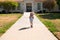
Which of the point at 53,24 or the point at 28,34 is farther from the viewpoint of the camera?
the point at 53,24

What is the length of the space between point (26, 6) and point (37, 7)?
2.95 meters

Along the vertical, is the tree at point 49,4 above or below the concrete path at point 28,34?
below

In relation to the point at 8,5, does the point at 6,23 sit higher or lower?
higher

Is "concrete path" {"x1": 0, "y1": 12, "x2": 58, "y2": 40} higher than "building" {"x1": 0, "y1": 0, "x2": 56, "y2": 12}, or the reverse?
"concrete path" {"x1": 0, "y1": 12, "x2": 58, "y2": 40}

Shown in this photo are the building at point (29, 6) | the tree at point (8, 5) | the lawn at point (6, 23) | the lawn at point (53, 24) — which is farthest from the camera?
the building at point (29, 6)

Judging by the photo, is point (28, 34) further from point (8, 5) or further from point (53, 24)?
point (8, 5)

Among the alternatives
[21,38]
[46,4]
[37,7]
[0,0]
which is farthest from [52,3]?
[21,38]

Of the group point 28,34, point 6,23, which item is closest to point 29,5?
point 6,23

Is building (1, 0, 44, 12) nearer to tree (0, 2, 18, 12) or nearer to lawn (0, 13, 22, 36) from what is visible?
tree (0, 2, 18, 12)

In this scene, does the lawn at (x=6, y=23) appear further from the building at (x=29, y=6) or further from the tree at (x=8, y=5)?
the building at (x=29, y=6)

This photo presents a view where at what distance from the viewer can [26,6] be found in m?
55.2

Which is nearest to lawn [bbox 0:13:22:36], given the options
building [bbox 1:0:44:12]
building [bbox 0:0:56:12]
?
building [bbox 0:0:56:12]

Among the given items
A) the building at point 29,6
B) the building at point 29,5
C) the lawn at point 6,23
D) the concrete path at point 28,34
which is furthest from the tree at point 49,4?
the concrete path at point 28,34

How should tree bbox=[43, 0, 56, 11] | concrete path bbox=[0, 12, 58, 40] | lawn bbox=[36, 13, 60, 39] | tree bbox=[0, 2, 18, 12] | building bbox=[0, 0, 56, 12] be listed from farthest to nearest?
1. building bbox=[0, 0, 56, 12]
2. tree bbox=[0, 2, 18, 12]
3. tree bbox=[43, 0, 56, 11]
4. lawn bbox=[36, 13, 60, 39]
5. concrete path bbox=[0, 12, 58, 40]
